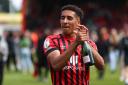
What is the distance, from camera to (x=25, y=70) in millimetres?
32844

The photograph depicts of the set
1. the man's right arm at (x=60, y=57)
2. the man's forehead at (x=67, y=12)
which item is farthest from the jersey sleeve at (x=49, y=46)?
the man's forehead at (x=67, y=12)

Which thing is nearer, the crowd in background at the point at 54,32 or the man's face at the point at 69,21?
the man's face at the point at 69,21

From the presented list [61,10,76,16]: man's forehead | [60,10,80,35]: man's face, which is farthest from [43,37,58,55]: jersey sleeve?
[61,10,76,16]: man's forehead

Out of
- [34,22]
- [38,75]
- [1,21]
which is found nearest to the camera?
[38,75]

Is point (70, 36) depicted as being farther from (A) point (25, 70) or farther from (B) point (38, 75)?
(A) point (25, 70)

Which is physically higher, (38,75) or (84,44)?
(84,44)

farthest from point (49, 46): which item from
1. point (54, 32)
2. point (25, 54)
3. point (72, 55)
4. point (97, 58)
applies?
point (54, 32)

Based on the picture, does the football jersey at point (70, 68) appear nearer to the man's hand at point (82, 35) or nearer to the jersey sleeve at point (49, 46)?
the jersey sleeve at point (49, 46)

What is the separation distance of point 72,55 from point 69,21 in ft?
1.46

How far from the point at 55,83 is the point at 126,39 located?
1501cm

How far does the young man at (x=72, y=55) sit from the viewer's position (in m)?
8.07

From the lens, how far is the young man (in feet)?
26.5

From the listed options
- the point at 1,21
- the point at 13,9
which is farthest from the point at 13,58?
the point at 13,9

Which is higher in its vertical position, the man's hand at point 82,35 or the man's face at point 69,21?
the man's face at point 69,21
